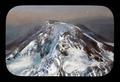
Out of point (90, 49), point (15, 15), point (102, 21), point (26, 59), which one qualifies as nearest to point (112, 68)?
point (90, 49)

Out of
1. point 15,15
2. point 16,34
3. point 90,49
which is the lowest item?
point 90,49

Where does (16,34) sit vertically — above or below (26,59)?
above

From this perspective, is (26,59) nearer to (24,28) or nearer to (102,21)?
(24,28)

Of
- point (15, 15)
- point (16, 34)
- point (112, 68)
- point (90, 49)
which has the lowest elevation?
point (112, 68)

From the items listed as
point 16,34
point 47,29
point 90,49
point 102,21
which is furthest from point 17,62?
point 102,21

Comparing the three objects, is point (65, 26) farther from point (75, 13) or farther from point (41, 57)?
point (41, 57)

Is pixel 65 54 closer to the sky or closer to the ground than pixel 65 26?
closer to the ground
